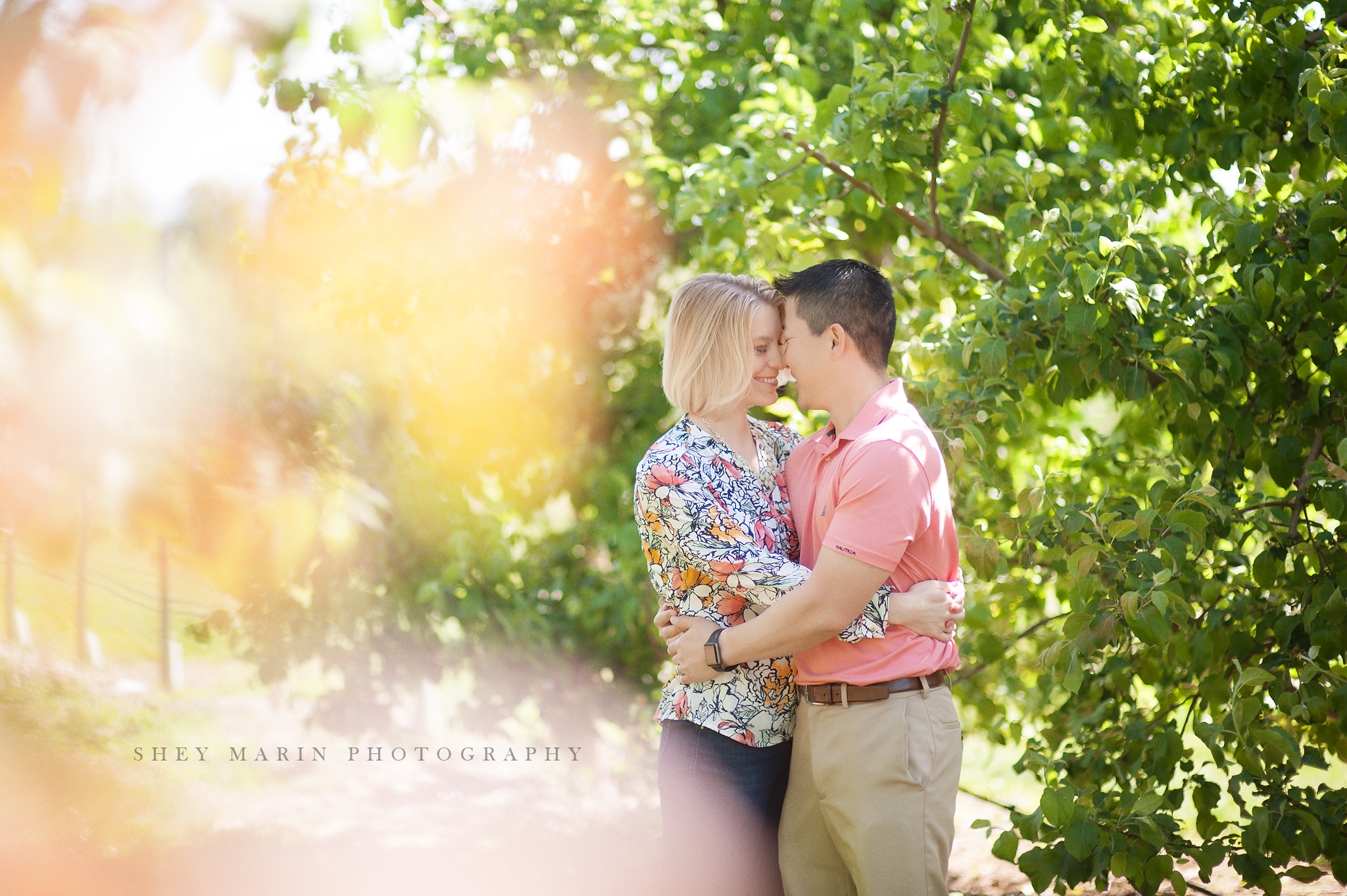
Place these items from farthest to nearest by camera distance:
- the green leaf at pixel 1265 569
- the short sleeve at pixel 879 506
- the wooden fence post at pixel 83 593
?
the wooden fence post at pixel 83 593 → the green leaf at pixel 1265 569 → the short sleeve at pixel 879 506

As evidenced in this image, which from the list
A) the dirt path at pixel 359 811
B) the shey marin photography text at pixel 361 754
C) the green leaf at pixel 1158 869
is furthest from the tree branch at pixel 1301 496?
the shey marin photography text at pixel 361 754

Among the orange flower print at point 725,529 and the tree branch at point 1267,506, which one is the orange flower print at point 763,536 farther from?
the tree branch at point 1267,506

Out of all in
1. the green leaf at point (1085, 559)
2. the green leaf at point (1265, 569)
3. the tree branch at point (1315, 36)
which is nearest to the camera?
the green leaf at point (1085, 559)

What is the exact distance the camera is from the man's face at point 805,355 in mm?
2016

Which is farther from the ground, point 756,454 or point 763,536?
point 756,454

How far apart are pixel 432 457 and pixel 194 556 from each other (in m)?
1.06

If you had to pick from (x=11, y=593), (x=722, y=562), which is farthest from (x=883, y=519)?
(x=11, y=593)

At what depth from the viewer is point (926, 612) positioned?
5.97ft

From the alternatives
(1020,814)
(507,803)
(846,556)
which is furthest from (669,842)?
(507,803)

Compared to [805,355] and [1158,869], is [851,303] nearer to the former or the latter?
[805,355]

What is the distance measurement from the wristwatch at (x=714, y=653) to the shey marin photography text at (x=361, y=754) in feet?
9.76

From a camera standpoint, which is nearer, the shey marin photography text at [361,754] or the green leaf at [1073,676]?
the green leaf at [1073,676]

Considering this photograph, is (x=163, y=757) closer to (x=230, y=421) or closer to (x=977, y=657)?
(x=230, y=421)

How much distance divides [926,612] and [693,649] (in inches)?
18.4
